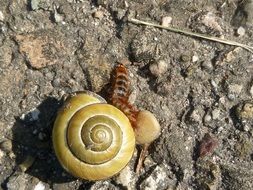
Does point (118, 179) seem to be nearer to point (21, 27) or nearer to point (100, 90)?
point (100, 90)

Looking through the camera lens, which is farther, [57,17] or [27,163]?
[57,17]

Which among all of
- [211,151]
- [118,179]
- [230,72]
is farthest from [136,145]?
[230,72]

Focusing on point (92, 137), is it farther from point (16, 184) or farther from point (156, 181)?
point (16, 184)

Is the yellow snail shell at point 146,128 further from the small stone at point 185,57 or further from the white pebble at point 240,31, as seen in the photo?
the white pebble at point 240,31

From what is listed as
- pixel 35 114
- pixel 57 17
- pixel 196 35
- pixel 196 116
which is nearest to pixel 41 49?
pixel 57 17

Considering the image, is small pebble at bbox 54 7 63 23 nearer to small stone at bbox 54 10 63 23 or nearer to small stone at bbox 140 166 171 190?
small stone at bbox 54 10 63 23

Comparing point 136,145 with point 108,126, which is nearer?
point 108,126

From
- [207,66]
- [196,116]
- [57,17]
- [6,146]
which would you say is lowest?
[6,146]
